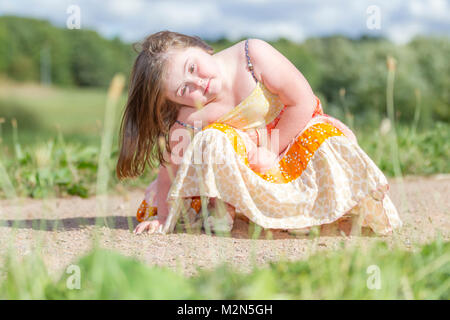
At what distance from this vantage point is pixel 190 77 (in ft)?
7.95

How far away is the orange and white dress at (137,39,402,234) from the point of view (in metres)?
2.36

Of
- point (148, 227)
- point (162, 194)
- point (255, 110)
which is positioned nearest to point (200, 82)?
point (255, 110)

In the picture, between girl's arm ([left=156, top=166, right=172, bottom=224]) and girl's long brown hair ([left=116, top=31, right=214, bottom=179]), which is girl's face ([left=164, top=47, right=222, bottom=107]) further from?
girl's arm ([left=156, top=166, right=172, bottom=224])

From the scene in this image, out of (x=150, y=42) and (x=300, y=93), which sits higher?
(x=150, y=42)

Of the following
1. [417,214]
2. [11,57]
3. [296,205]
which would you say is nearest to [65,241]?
[296,205]

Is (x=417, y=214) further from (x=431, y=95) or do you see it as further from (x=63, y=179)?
(x=431, y=95)

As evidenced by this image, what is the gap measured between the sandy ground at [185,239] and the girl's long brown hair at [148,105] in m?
0.40

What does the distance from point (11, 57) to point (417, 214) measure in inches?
1081

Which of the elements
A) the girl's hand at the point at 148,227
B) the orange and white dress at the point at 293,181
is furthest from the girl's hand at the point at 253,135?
the girl's hand at the point at 148,227

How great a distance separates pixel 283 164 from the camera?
2.55 meters

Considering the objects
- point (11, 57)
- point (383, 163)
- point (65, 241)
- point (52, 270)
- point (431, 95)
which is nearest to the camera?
point (52, 270)

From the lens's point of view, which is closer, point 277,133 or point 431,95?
point 277,133

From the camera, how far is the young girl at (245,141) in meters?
2.38

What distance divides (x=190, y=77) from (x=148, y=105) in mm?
315
